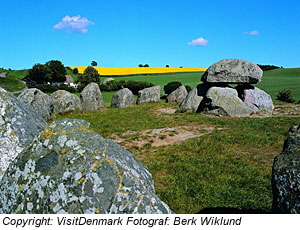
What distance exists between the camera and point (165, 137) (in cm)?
1089

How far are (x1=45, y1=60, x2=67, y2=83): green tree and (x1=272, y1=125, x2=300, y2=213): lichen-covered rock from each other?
6609 centimetres

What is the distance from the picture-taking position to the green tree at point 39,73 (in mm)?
61875

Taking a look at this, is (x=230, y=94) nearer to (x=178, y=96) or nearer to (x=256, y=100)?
(x=256, y=100)

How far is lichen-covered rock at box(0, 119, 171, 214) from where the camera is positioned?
9.01ft

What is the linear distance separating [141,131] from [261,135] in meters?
5.43

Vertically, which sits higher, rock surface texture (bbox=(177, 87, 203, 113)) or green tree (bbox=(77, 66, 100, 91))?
green tree (bbox=(77, 66, 100, 91))

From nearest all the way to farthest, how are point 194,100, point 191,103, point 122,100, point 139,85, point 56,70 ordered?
1. point 191,103
2. point 194,100
3. point 122,100
4. point 139,85
5. point 56,70

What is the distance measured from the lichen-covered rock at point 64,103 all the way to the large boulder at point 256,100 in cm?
1267

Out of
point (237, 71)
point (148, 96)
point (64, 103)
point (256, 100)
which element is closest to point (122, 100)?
point (148, 96)

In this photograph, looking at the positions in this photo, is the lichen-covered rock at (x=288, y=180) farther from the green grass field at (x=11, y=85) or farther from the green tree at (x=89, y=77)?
the green tree at (x=89, y=77)

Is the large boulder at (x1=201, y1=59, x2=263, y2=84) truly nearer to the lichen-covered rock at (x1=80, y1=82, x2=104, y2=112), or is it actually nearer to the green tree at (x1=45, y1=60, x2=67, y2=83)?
the lichen-covered rock at (x1=80, y1=82, x2=104, y2=112)

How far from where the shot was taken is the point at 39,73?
62.2 m

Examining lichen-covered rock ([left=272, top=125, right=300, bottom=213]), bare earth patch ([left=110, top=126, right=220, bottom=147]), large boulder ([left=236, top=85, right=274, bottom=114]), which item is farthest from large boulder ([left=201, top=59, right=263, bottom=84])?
lichen-covered rock ([left=272, top=125, right=300, bottom=213])

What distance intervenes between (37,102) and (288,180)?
15957mm
